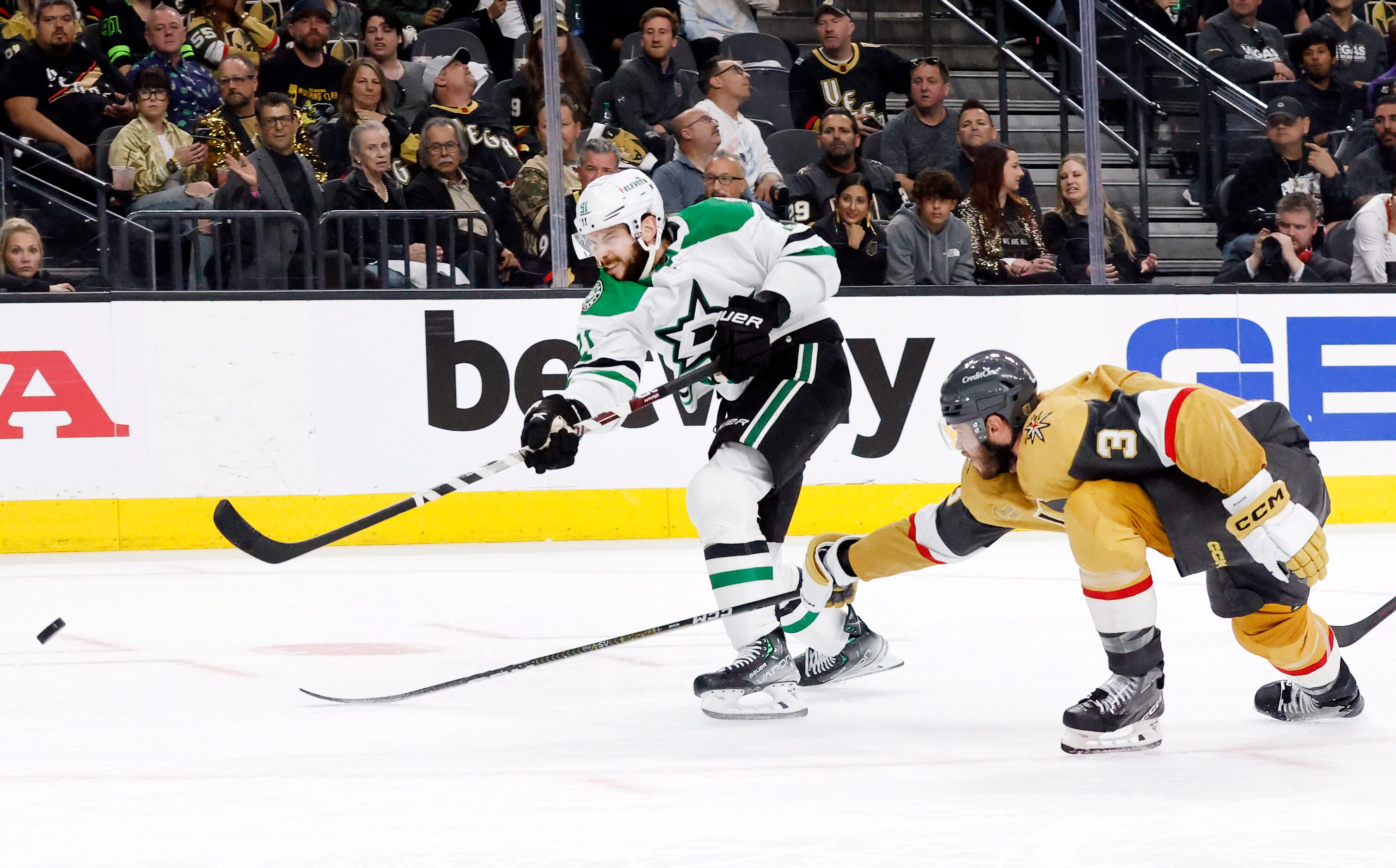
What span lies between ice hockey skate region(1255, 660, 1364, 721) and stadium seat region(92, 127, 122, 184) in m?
5.26

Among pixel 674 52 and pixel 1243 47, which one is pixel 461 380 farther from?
pixel 1243 47

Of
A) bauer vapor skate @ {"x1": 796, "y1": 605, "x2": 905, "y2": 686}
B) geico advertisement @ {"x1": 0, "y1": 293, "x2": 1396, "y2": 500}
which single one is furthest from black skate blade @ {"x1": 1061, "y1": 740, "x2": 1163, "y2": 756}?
geico advertisement @ {"x1": 0, "y1": 293, "x2": 1396, "y2": 500}

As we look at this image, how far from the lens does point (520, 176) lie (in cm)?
692

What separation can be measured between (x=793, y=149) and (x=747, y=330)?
4400 millimetres

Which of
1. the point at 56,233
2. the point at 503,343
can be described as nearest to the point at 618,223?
the point at 503,343

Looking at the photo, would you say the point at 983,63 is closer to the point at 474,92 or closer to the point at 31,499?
the point at 474,92

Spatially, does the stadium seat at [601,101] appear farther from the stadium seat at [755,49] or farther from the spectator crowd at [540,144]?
the stadium seat at [755,49]

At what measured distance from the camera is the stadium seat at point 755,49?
314 inches

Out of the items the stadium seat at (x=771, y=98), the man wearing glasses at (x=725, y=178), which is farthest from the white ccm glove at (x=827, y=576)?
the stadium seat at (x=771, y=98)

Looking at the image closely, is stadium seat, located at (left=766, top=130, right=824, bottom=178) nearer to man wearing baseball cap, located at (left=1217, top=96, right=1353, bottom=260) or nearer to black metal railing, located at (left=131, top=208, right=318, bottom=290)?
man wearing baseball cap, located at (left=1217, top=96, right=1353, bottom=260)

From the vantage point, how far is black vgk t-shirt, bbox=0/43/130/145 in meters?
7.01

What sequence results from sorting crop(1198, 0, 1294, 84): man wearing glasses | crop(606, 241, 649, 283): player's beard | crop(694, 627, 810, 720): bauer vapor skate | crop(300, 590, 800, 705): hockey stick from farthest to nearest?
crop(1198, 0, 1294, 84): man wearing glasses
crop(606, 241, 649, 283): player's beard
crop(300, 590, 800, 705): hockey stick
crop(694, 627, 810, 720): bauer vapor skate

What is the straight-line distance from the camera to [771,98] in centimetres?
791

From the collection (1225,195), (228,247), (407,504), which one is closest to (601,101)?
(228,247)
